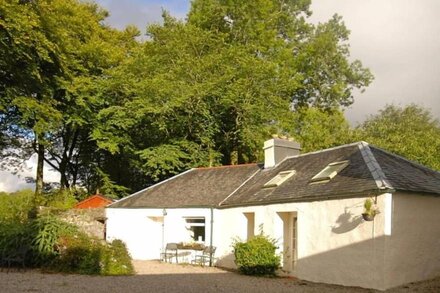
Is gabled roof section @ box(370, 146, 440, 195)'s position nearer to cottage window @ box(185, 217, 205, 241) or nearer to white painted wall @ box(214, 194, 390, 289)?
white painted wall @ box(214, 194, 390, 289)

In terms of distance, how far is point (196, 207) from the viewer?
64.8 ft

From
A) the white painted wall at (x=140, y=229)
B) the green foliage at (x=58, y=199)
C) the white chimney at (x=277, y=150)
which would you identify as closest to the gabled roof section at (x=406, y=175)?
the white chimney at (x=277, y=150)

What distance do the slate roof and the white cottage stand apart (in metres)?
0.04

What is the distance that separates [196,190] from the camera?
21.3 meters

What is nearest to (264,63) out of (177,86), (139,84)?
(177,86)

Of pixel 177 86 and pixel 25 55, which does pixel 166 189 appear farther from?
pixel 25 55

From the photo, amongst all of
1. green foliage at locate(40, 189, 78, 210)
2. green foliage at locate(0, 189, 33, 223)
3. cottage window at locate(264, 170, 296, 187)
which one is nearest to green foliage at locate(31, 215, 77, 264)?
green foliage at locate(0, 189, 33, 223)

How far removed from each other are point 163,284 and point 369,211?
5.61 meters

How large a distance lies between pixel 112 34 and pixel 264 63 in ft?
38.8

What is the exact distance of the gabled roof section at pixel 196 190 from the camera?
2019cm

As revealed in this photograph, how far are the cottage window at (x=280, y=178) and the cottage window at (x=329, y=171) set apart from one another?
5.66ft

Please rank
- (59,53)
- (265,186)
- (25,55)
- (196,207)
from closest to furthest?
1. (265,186)
2. (196,207)
3. (25,55)
4. (59,53)

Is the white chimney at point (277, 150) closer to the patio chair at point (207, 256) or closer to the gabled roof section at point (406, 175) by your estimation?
the patio chair at point (207, 256)

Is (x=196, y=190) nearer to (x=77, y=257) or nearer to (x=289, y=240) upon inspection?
(x=289, y=240)
